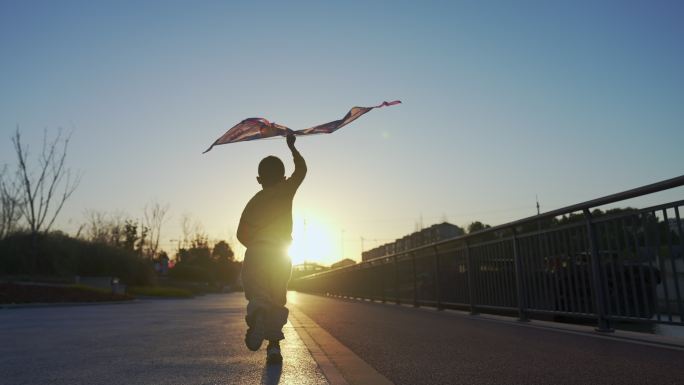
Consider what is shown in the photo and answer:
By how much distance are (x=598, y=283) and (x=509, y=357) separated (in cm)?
208

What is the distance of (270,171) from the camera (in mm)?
4711

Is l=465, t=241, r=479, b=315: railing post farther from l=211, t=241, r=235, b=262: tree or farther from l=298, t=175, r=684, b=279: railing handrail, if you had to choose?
l=211, t=241, r=235, b=262: tree

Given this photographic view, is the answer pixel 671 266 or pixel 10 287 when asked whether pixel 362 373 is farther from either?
pixel 10 287

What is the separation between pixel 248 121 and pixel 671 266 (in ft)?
13.2

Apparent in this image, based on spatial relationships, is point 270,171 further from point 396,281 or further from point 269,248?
point 396,281

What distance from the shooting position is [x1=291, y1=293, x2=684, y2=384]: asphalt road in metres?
3.54

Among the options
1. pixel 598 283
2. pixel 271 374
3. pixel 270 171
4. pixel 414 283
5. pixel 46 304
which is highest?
pixel 270 171

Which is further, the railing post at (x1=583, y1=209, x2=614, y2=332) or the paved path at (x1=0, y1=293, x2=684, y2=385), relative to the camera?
the railing post at (x1=583, y1=209, x2=614, y2=332)

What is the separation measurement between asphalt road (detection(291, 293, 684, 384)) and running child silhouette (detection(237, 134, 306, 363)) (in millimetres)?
860

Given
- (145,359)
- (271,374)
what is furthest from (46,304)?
(271,374)

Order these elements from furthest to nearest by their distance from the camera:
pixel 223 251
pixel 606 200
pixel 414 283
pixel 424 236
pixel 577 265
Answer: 1. pixel 223 251
2. pixel 424 236
3. pixel 414 283
4. pixel 577 265
5. pixel 606 200

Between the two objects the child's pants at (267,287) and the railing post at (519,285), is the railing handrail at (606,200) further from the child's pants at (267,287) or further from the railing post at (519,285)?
the child's pants at (267,287)

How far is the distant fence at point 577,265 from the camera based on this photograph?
16.5 ft

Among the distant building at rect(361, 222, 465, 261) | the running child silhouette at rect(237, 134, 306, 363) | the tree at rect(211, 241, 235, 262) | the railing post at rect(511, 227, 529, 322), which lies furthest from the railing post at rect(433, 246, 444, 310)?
the tree at rect(211, 241, 235, 262)
